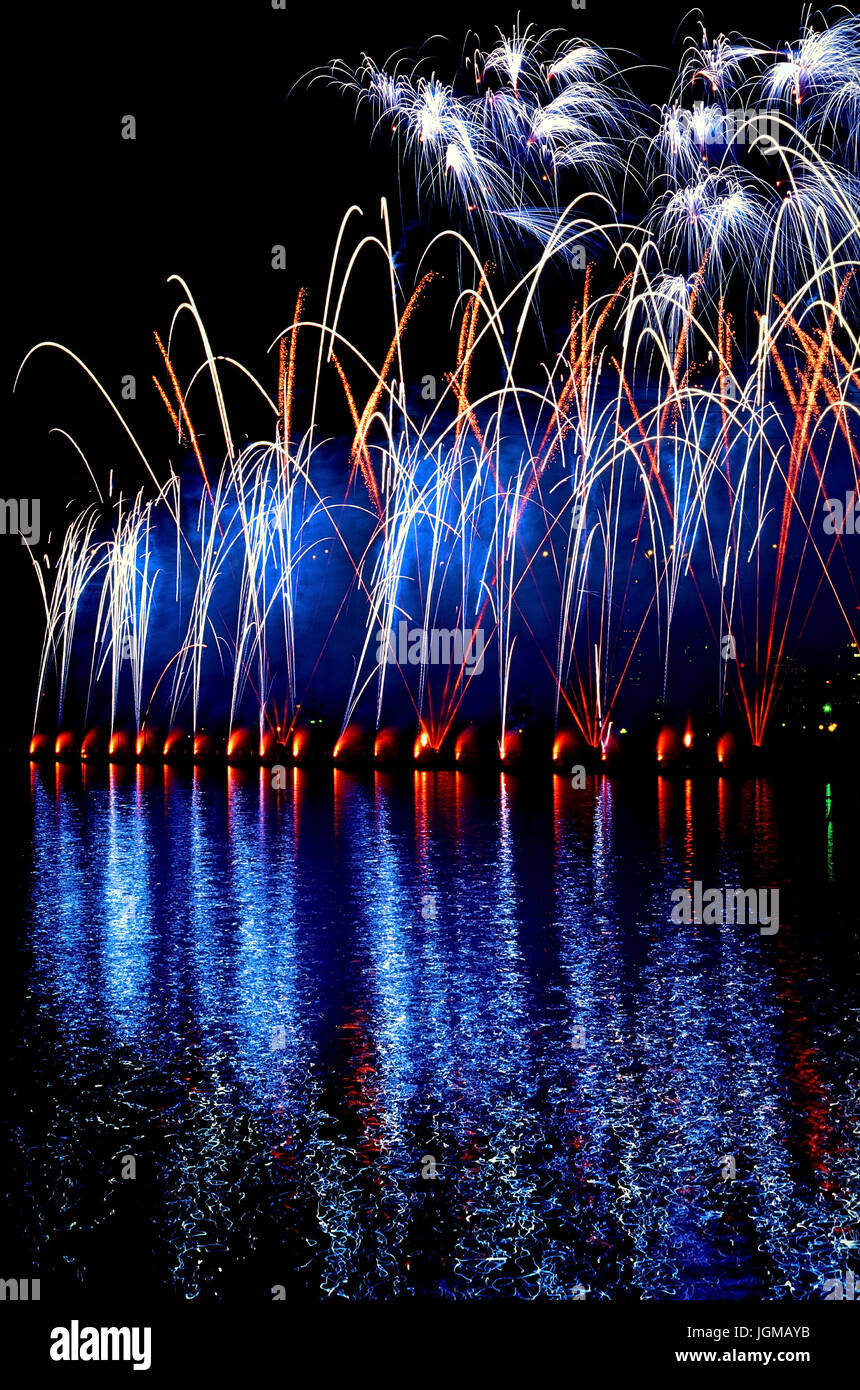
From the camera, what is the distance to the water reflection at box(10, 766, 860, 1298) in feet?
19.3

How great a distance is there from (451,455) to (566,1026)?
27101 millimetres

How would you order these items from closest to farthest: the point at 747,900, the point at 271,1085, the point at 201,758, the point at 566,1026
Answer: the point at 271,1085 < the point at 566,1026 < the point at 747,900 < the point at 201,758

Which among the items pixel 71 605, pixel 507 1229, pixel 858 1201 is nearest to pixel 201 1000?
pixel 507 1229

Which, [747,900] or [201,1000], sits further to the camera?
[747,900]

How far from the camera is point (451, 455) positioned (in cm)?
3522

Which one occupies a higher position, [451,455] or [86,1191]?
[451,455]

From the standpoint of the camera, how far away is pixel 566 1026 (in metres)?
9.34

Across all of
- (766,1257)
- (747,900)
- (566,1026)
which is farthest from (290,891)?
(766,1257)

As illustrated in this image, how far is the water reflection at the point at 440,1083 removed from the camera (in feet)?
19.3

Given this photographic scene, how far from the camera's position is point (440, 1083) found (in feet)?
26.5

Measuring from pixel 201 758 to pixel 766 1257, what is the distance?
35.9 meters
